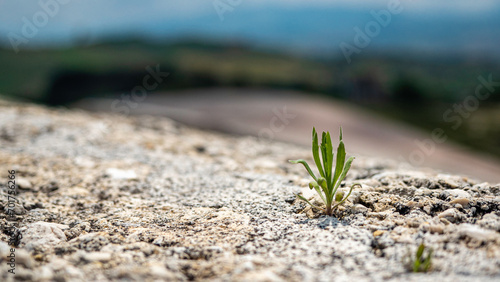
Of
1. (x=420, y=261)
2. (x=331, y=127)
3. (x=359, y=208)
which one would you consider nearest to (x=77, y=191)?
(x=359, y=208)

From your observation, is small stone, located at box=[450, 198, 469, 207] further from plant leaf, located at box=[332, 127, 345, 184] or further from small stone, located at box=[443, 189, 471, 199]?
plant leaf, located at box=[332, 127, 345, 184]

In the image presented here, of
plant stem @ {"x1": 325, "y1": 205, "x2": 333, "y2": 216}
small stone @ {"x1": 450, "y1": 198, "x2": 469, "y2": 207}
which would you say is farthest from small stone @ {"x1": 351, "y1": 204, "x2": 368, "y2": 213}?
small stone @ {"x1": 450, "y1": 198, "x2": 469, "y2": 207}

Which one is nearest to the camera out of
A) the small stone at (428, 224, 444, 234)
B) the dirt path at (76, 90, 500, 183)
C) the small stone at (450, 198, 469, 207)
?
the small stone at (428, 224, 444, 234)

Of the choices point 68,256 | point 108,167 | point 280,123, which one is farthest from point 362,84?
point 68,256

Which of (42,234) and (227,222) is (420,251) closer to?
(227,222)

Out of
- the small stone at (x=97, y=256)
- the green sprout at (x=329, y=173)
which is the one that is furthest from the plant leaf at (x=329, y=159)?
the small stone at (x=97, y=256)

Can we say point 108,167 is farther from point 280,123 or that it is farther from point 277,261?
point 280,123
